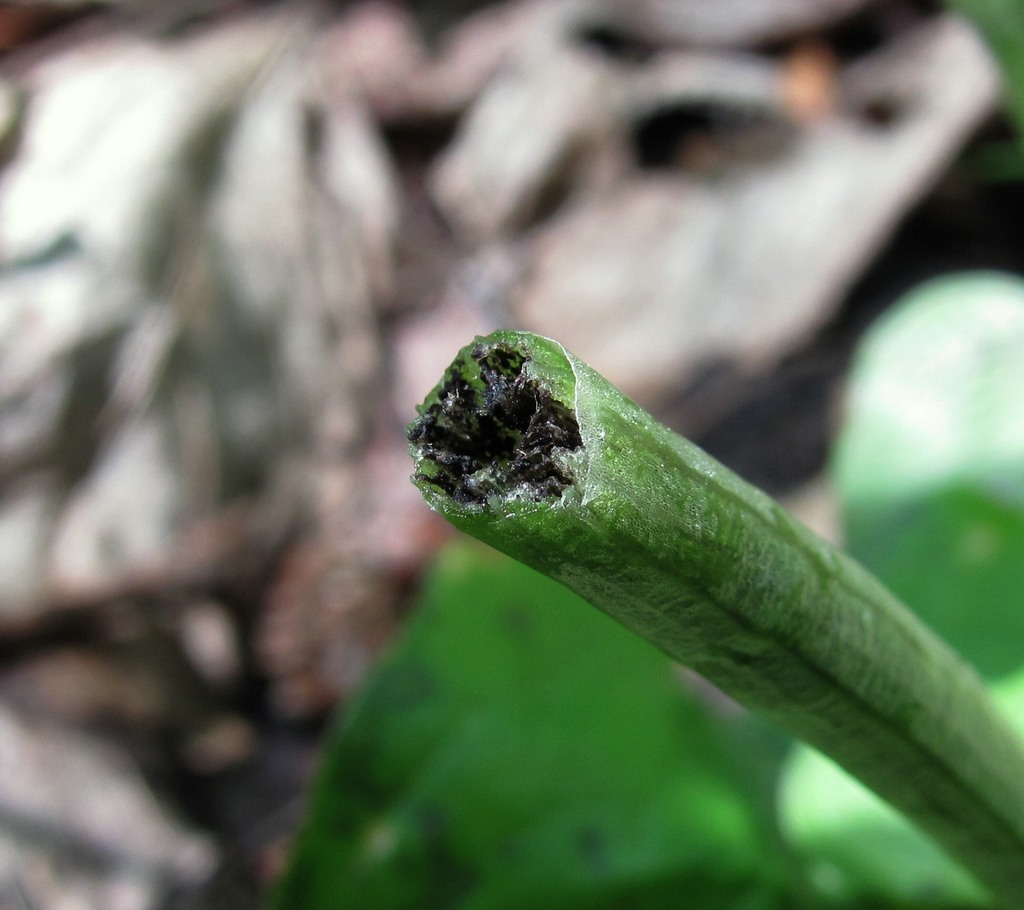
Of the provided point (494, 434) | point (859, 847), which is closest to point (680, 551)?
point (494, 434)

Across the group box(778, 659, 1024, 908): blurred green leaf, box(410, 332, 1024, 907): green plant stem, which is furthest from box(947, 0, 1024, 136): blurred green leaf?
box(410, 332, 1024, 907): green plant stem

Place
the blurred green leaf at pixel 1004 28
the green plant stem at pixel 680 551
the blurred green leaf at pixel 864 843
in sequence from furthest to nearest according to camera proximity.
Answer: the blurred green leaf at pixel 1004 28 → the blurred green leaf at pixel 864 843 → the green plant stem at pixel 680 551

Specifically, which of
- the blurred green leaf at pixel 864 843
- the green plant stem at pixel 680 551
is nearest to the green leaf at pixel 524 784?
the blurred green leaf at pixel 864 843

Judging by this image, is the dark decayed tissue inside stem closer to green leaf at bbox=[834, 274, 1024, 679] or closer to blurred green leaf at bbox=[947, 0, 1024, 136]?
→ green leaf at bbox=[834, 274, 1024, 679]

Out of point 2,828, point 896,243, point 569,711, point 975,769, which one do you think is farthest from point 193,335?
point 975,769

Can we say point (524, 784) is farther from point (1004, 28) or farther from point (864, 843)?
point (1004, 28)

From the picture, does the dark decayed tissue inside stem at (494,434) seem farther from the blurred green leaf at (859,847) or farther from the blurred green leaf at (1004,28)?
the blurred green leaf at (1004,28)
